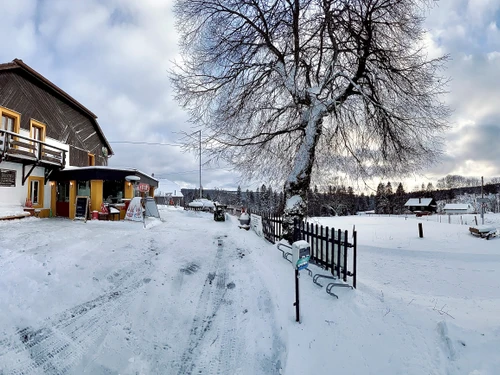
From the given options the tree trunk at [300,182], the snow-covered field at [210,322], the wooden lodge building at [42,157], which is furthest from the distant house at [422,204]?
the tree trunk at [300,182]

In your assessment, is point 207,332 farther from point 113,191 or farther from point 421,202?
point 421,202

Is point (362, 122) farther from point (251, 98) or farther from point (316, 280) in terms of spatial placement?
point (316, 280)

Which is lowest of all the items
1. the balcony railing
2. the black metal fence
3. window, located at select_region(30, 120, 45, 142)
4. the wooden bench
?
the wooden bench

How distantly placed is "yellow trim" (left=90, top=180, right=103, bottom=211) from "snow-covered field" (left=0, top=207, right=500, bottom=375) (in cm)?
925

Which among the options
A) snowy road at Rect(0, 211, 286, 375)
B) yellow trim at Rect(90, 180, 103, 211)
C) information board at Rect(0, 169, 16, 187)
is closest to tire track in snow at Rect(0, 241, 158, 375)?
snowy road at Rect(0, 211, 286, 375)

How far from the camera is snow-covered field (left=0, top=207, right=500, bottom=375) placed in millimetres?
3135

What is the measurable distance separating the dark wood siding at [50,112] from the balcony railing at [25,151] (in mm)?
1890

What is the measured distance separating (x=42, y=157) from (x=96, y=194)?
12.2ft

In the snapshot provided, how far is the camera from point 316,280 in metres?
5.28

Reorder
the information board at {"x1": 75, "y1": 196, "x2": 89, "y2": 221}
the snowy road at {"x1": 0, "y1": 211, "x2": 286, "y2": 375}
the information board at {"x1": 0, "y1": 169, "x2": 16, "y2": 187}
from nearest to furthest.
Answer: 1. the snowy road at {"x1": 0, "y1": 211, "x2": 286, "y2": 375}
2. the information board at {"x1": 0, "y1": 169, "x2": 16, "y2": 187}
3. the information board at {"x1": 75, "y1": 196, "x2": 89, "y2": 221}

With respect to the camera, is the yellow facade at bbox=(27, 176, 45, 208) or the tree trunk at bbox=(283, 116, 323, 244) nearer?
the tree trunk at bbox=(283, 116, 323, 244)

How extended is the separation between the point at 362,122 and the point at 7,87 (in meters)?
19.4

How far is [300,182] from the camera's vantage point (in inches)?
329

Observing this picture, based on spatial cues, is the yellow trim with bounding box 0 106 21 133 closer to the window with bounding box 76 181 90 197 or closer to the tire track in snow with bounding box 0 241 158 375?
the window with bounding box 76 181 90 197
